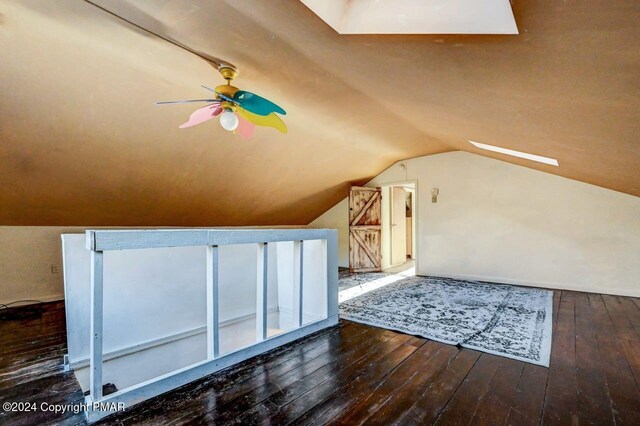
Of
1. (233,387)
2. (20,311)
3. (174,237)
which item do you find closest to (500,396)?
(233,387)

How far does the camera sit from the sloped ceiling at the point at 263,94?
1.48m

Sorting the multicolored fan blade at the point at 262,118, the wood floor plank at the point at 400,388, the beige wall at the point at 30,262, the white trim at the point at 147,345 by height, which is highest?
the multicolored fan blade at the point at 262,118

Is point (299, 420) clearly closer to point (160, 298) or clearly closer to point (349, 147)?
point (160, 298)

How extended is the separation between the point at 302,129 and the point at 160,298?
2.66 meters

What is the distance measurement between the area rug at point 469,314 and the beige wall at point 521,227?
0.52 metres

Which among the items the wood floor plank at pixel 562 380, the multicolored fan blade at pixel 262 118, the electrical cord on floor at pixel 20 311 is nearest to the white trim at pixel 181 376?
the wood floor plank at pixel 562 380

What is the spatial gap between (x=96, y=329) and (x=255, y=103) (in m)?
1.87

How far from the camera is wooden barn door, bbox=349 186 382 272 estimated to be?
630 cm

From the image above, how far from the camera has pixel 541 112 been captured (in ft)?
6.89

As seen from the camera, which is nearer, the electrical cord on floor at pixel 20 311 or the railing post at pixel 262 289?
the railing post at pixel 262 289

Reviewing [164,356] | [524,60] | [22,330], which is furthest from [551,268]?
[22,330]

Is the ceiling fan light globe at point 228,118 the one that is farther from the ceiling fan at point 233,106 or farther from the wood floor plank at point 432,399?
the wood floor plank at point 432,399

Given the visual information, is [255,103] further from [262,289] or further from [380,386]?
[380,386]

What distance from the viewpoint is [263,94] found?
3.05 metres
